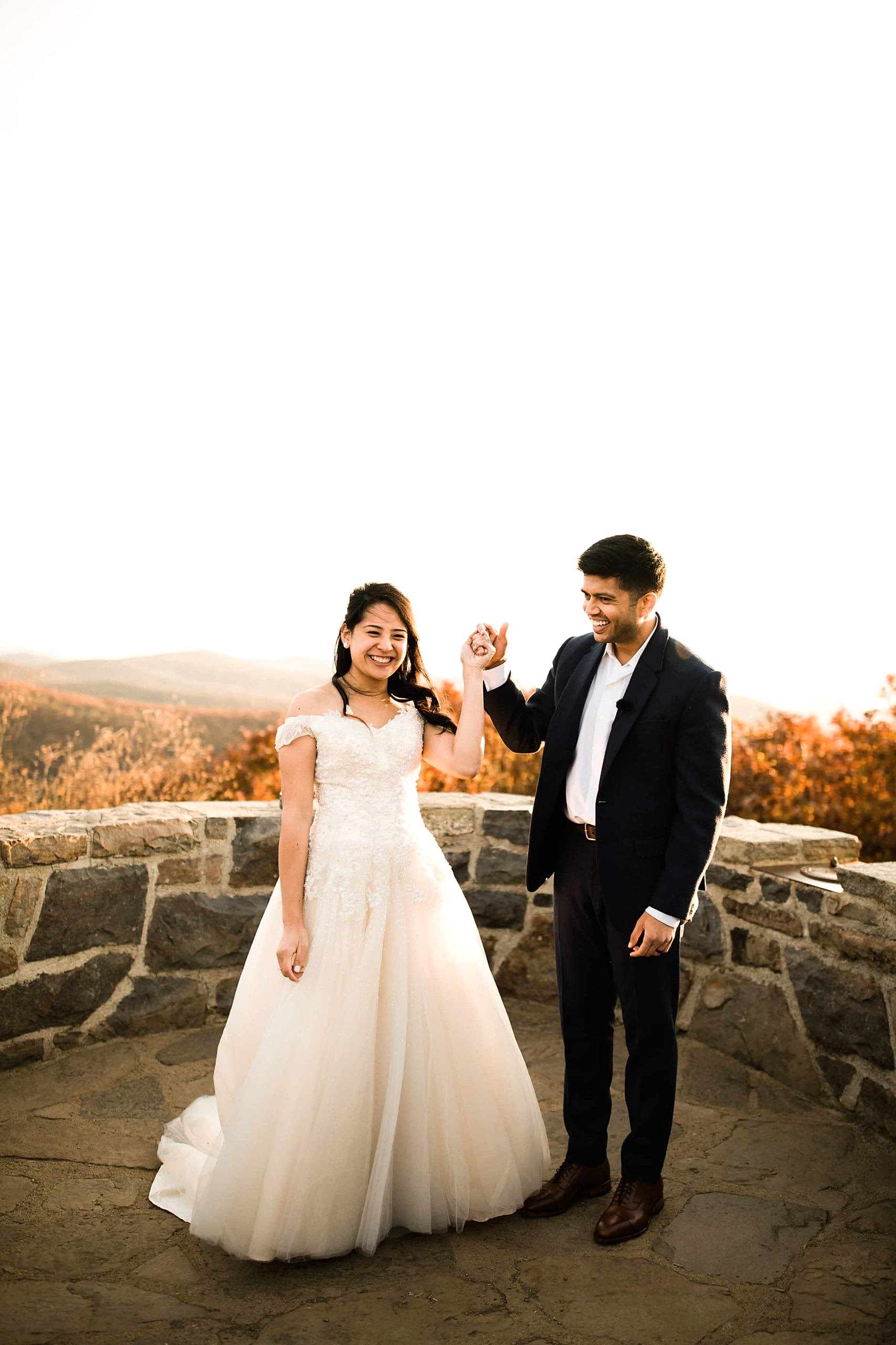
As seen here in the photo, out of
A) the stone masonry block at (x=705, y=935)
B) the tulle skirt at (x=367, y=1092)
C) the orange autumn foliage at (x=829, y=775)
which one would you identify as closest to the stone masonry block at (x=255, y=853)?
the tulle skirt at (x=367, y=1092)

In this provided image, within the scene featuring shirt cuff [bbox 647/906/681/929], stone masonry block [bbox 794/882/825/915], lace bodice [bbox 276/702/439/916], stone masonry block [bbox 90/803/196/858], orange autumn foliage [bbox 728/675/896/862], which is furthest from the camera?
orange autumn foliage [bbox 728/675/896/862]

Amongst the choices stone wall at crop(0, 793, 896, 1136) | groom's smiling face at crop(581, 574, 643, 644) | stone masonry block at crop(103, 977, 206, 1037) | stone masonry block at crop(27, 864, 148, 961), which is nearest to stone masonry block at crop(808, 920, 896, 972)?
stone wall at crop(0, 793, 896, 1136)

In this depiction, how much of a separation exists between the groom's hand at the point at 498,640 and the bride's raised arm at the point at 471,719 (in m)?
0.02

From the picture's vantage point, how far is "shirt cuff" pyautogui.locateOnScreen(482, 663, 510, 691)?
2.83 m

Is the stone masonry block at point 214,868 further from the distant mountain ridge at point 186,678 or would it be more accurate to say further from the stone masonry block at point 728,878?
the distant mountain ridge at point 186,678

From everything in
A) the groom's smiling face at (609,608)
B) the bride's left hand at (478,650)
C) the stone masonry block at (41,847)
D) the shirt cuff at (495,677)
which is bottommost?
the stone masonry block at (41,847)

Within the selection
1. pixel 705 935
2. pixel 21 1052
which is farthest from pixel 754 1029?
pixel 21 1052

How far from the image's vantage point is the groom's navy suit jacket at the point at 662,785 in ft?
8.05

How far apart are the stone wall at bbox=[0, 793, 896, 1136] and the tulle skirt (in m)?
1.07

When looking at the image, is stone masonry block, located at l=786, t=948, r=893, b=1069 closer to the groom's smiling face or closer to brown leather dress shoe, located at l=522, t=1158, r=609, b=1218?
brown leather dress shoe, located at l=522, t=1158, r=609, b=1218

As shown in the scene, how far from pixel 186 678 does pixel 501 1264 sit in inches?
370

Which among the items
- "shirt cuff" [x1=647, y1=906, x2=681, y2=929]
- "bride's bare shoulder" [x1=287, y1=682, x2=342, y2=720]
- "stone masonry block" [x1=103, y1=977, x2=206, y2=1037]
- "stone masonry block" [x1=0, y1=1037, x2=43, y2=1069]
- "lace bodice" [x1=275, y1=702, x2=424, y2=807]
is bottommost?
"stone masonry block" [x1=0, y1=1037, x2=43, y2=1069]

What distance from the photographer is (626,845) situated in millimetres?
2520

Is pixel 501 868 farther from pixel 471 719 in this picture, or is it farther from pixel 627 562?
pixel 627 562
